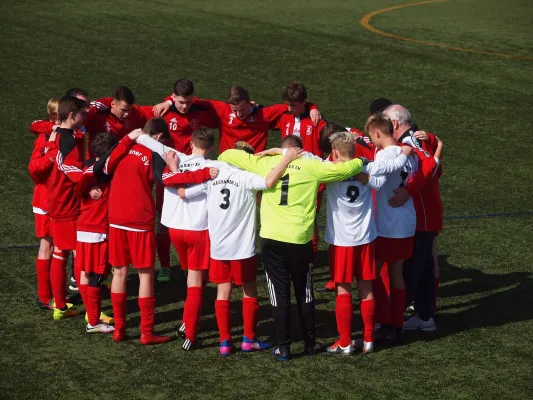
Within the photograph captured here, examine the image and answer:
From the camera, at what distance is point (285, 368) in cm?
788

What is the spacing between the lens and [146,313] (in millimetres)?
8320

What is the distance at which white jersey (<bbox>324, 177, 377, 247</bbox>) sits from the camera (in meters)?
7.96

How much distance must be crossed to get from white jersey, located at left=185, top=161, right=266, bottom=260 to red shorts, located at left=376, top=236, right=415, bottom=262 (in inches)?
46.7

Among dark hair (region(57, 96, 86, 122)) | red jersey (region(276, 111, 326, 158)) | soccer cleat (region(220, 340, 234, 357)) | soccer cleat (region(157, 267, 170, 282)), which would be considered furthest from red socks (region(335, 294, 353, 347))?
dark hair (region(57, 96, 86, 122))

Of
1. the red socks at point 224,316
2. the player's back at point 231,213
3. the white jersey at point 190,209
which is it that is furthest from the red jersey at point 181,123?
the red socks at point 224,316

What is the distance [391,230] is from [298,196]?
1.01 metres

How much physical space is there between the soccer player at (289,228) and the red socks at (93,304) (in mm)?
1690

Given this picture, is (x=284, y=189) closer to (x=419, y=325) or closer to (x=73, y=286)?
(x=419, y=325)

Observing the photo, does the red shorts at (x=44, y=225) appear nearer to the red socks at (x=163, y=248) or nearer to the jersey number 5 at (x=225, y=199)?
the red socks at (x=163, y=248)

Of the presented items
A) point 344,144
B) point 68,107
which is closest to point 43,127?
point 68,107

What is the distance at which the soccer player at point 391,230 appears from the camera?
8.23 metres

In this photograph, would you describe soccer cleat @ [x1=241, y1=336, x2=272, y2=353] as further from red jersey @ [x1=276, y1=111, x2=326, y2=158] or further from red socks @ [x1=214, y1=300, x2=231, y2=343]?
red jersey @ [x1=276, y1=111, x2=326, y2=158]

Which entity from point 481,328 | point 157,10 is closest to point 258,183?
point 481,328

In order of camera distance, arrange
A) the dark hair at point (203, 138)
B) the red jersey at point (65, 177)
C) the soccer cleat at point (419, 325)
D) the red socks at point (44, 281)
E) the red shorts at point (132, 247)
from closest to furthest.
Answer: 1. the dark hair at point (203, 138)
2. the red shorts at point (132, 247)
3. the red jersey at point (65, 177)
4. the soccer cleat at point (419, 325)
5. the red socks at point (44, 281)
